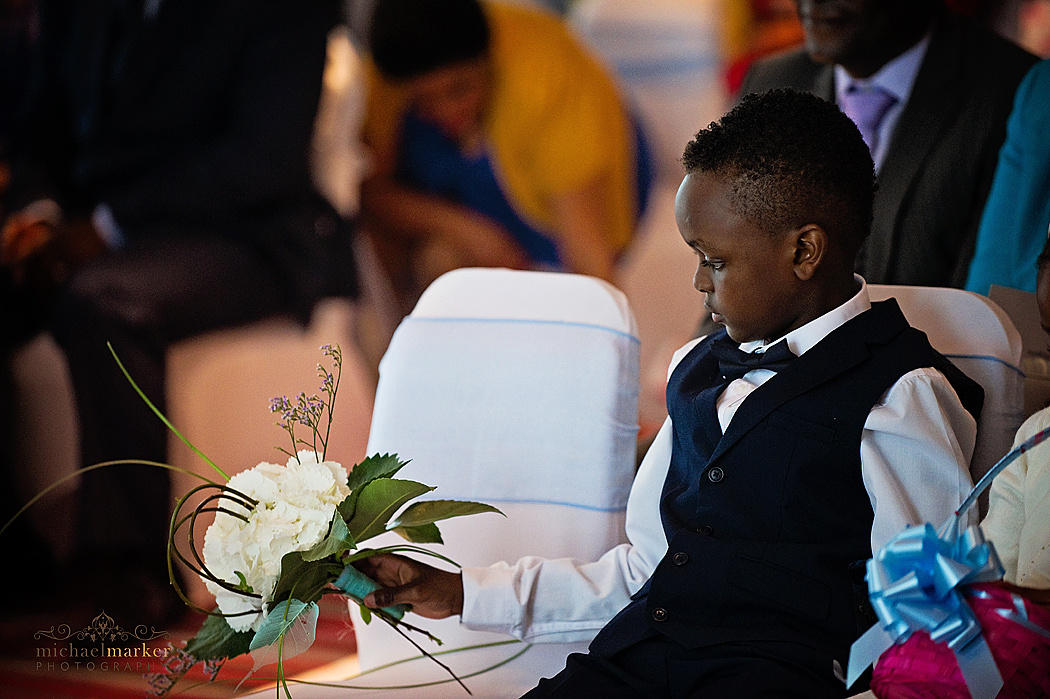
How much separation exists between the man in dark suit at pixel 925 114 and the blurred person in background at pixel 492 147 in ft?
4.58

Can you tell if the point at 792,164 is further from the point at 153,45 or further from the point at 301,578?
the point at 153,45

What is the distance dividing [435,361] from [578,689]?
580 millimetres

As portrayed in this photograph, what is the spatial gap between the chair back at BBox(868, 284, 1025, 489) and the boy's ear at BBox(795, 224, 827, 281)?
0.27 metres

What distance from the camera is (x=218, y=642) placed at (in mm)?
1069

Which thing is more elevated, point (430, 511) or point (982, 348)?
point (982, 348)

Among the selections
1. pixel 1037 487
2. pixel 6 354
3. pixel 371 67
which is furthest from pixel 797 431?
pixel 6 354

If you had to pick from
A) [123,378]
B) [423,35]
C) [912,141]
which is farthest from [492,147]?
[912,141]

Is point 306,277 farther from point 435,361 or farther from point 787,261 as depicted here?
point 787,261

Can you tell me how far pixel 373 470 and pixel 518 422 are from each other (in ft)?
1.20

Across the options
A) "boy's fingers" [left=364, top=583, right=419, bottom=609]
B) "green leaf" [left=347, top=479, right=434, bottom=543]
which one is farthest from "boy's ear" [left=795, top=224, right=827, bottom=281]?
"boy's fingers" [left=364, top=583, right=419, bottom=609]

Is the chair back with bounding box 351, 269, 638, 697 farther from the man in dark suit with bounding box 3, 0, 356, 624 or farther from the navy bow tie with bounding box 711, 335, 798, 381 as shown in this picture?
the man in dark suit with bounding box 3, 0, 356, 624

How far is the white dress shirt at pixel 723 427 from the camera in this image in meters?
1.03

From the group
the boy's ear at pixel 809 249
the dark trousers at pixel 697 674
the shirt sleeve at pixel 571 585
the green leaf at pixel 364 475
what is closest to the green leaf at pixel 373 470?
the green leaf at pixel 364 475

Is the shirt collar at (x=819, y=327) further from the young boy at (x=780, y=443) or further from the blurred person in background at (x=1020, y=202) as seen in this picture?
the blurred person in background at (x=1020, y=202)
